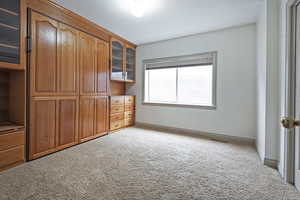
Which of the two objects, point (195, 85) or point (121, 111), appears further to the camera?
point (121, 111)

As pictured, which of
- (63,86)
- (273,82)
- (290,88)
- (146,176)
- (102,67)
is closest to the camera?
(290,88)

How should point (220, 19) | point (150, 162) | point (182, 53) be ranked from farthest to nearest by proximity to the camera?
point (182, 53)
point (220, 19)
point (150, 162)

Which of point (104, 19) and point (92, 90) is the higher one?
point (104, 19)

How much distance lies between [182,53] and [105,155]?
9.94ft

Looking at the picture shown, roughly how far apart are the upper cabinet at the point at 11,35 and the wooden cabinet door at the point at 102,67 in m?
1.41

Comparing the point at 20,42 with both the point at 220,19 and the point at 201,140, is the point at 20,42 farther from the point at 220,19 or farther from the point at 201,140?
the point at 201,140

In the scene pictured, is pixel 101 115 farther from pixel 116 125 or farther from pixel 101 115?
pixel 116 125

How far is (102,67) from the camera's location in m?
3.39

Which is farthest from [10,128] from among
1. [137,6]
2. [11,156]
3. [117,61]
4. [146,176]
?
[117,61]

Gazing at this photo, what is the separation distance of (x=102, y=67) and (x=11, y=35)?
5.37ft

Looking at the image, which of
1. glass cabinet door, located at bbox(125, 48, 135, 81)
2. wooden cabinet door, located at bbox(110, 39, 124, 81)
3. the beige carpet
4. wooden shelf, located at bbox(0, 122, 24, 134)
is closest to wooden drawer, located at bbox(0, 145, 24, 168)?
the beige carpet

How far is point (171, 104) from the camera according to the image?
403cm

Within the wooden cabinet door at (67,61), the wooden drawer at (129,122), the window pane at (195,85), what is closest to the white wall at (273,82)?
the window pane at (195,85)

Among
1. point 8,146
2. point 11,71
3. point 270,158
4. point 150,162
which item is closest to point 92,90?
point 11,71
